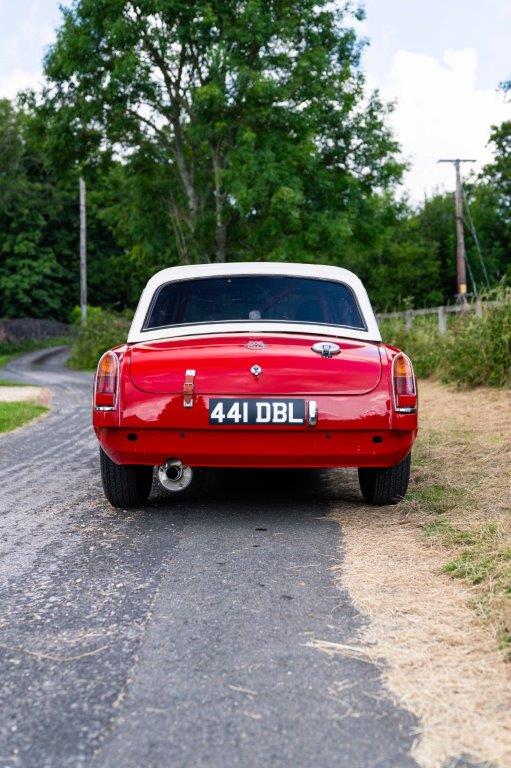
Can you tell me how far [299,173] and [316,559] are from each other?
25783 millimetres

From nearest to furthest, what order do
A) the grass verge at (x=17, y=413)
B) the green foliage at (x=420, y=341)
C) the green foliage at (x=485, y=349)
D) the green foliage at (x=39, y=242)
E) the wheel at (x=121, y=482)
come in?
the wheel at (x=121, y=482) < the grass verge at (x=17, y=413) < the green foliage at (x=485, y=349) < the green foliage at (x=420, y=341) < the green foliage at (x=39, y=242)

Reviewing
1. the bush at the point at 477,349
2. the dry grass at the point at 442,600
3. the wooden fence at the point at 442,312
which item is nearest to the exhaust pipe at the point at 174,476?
the dry grass at the point at 442,600

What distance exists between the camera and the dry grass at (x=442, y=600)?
2256 mm

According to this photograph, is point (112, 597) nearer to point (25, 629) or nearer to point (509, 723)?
point (25, 629)

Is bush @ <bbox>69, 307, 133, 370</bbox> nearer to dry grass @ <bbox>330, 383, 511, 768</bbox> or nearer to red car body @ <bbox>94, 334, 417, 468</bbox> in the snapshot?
dry grass @ <bbox>330, 383, 511, 768</bbox>

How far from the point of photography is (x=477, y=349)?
1189cm

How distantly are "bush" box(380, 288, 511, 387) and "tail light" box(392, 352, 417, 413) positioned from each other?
6.70m

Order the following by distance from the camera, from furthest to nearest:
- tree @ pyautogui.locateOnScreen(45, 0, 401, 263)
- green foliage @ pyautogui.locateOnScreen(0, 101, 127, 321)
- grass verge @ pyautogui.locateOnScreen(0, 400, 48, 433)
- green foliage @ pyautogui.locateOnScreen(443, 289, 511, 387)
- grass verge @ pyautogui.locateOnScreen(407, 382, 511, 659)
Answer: green foliage @ pyautogui.locateOnScreen(0, 101, 127, 321) → tree @ pyautogui.locateOnScreen(45, 0, 401, 263) → green foliage @ pyautogui.locateOnScreen(443, 289, 511, 387) → grass verge @ pyautogui.locateOnScreen(0, 400, 48, 433) → grass verge @ pyautogui.locateOnScreen(407, 382, 511, 659)

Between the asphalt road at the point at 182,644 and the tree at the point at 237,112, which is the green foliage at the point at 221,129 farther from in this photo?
the asphalt road at the point at 182,644

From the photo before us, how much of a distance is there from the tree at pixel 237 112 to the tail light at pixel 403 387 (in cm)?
2194

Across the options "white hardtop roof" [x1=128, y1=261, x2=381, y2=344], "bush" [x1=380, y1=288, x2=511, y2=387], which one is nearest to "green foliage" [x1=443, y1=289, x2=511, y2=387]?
"bush" [x1=380, y1=288, x2=511, y2=387]

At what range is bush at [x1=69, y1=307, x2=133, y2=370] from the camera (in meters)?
30.6

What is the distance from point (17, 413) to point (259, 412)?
27.2 ft

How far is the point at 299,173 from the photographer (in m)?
28.5
